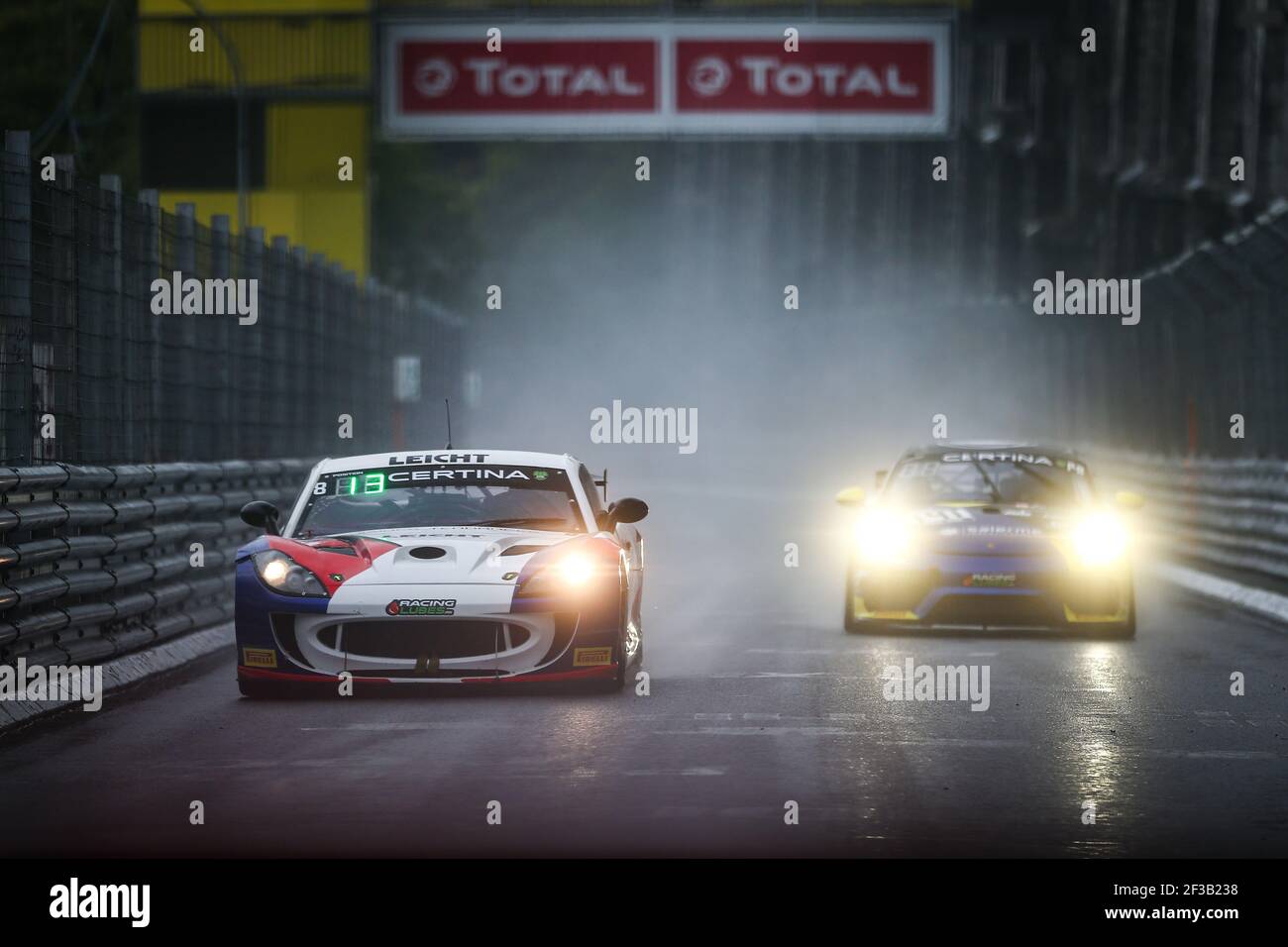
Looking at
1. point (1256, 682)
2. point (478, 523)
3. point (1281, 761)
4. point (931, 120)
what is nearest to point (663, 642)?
point (478, 523)

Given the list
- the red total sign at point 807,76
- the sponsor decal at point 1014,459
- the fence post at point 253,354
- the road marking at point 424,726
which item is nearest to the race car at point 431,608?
the road marking at point 424,726

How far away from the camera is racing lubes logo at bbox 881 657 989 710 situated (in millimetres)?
12320

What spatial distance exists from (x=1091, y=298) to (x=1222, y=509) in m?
12.3

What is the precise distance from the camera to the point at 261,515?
13000 millimetres

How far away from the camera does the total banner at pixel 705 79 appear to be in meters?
34.2

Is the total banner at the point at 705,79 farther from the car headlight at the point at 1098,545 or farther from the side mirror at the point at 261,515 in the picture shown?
the side mirror at the point at 261,515

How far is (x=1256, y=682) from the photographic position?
1332 cm

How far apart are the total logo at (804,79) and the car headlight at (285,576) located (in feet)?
75.5

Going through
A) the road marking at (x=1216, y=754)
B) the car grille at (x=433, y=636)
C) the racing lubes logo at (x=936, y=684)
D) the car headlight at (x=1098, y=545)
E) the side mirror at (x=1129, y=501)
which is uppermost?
the side mirror at (x=1129, y=501)

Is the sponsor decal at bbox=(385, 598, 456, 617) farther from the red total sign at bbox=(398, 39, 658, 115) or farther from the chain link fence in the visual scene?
the red total sign at bbox=(398, 39, 658, 115)

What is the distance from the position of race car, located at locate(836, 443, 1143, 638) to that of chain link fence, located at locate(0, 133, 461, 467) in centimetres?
488

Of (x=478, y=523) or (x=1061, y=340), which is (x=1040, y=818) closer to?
(x=478, y=523)

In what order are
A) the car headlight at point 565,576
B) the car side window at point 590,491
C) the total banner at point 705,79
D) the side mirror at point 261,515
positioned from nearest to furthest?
the car headlight at point 565,576, the side mirror at point 261,515, the car side window at point 590,491, the total banner at point 705,79

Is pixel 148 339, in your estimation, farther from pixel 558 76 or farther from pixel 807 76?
pixel 807 76
